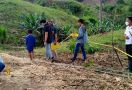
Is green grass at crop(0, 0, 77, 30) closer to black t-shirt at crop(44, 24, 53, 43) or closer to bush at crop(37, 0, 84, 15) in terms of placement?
bush at crop(37, 0, 84, 15)

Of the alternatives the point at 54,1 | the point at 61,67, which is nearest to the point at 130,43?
the point at 61,67

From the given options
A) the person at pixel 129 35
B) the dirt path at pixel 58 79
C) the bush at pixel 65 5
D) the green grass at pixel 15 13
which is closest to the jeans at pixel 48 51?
the dirt path at pixel 58 79

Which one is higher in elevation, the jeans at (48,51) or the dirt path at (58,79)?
the jeans at (48,51)

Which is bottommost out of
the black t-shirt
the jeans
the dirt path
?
the dirt path

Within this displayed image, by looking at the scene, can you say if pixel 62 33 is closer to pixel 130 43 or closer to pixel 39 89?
pixel 130 43

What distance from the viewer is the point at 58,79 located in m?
10.5

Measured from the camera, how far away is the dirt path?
9.85m

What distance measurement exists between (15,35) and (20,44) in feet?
4.98

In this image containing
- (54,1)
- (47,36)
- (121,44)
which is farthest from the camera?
(54,1)

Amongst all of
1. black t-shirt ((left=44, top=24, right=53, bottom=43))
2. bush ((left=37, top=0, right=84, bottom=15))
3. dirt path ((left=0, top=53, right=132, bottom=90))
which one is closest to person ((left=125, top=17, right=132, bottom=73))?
dirt path ((left=0, top=53, right=132, bottom=90))

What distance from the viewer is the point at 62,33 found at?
25.6 metres

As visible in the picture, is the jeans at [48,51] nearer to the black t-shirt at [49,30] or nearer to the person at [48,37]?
the person at [48,37]

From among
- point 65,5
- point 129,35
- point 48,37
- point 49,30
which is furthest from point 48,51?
point 65,5

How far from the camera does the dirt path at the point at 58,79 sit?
9.85 metres
